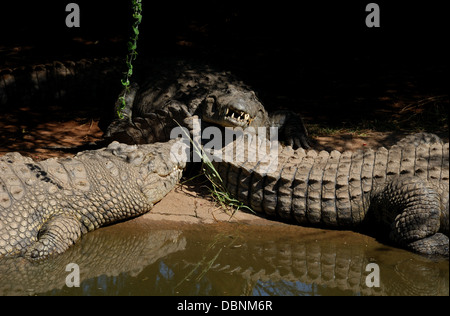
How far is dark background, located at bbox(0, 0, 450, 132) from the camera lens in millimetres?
7961

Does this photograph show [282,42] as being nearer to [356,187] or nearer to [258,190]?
[258,190]

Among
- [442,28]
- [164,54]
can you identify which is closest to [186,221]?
[164,54]

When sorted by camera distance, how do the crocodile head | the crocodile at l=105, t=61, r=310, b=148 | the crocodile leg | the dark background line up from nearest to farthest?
the crocodile leg < the crocodile head < the crocodile at l=105, t=61, r=310, b=148 < the dark background

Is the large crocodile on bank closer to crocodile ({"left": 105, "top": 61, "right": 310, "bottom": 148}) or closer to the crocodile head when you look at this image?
the crocodile head

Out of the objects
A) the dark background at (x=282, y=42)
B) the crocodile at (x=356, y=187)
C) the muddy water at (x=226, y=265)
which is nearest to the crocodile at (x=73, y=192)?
the muddy water at (x=226, y=265)

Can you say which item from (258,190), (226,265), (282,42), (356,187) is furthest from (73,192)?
(282,42)

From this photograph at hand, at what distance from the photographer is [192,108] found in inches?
252

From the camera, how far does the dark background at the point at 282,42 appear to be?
313 inches

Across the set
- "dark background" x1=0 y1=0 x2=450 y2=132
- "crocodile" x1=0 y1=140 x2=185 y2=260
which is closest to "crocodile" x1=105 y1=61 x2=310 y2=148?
"dark background" x1=0 y1=0 x2=450 y2=132

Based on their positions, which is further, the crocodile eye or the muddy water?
the crocodile eye

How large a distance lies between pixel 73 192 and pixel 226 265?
5.14 feet

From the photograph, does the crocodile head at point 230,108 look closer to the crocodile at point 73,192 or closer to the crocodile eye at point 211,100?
the crocodile eye at point 211,100

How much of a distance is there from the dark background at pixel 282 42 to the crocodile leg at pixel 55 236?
12.2 ft

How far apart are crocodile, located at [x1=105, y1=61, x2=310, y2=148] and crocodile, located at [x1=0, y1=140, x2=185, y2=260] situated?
2.86 feet
